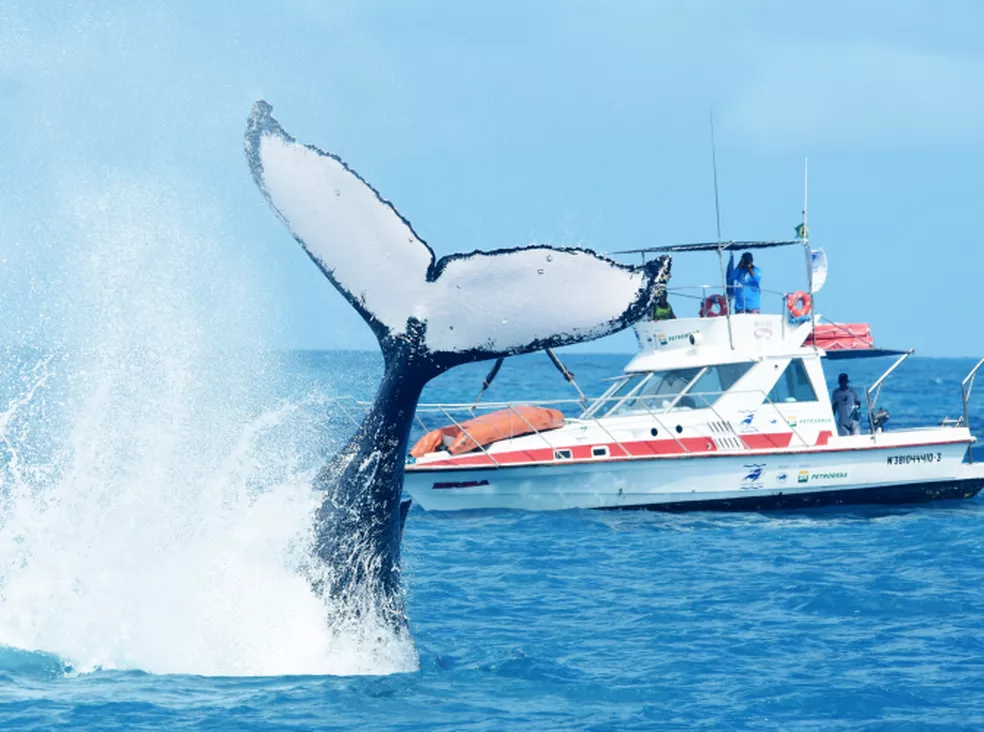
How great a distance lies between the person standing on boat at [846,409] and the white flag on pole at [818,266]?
1.49 m

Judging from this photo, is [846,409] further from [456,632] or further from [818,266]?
[456,632]

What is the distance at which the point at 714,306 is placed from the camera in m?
20.4

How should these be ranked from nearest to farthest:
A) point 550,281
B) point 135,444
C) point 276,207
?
point 550,281 < point 276,207 < point 135,444

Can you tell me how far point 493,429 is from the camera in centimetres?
1928

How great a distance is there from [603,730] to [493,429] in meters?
11.1

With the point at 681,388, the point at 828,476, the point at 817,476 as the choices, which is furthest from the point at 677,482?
the point at 828,476

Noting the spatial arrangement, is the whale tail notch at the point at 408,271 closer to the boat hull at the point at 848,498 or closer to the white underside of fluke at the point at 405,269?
the white underside of fluke at the point at 405,269

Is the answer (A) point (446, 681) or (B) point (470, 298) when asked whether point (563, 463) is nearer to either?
(A) point (446, 681)

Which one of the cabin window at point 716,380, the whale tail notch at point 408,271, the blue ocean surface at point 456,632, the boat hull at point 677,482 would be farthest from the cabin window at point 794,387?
the whale tail notch at point 408,271

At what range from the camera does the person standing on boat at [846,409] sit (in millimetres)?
20250

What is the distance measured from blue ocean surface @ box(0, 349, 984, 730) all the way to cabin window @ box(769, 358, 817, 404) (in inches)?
173

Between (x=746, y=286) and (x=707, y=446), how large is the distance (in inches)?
108

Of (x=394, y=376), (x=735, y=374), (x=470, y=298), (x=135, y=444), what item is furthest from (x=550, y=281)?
(x=135, y=444)

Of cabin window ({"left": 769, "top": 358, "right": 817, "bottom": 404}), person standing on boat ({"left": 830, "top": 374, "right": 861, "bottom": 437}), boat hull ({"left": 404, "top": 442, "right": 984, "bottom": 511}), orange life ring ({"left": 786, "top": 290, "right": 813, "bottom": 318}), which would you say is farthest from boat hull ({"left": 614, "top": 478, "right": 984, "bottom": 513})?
orange life ring ({"left": 786, "top": 290, "right": 813, "bottom": 318})
